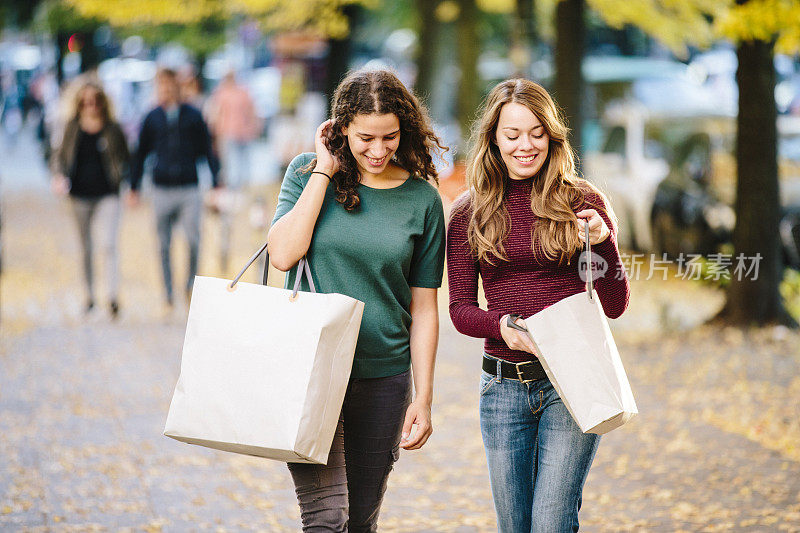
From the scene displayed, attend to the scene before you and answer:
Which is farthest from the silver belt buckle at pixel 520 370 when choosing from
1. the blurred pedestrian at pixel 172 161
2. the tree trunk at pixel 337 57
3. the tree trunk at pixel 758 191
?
the tree trunk at pixel 337 57

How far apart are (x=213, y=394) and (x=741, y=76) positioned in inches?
333

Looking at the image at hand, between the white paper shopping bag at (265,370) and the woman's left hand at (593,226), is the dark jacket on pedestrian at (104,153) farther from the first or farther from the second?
the woman's left hand at (593,226)

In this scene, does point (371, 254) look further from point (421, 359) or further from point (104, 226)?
point (104, 226)

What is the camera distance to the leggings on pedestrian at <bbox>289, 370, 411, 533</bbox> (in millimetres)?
3559

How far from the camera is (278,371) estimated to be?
329 cm

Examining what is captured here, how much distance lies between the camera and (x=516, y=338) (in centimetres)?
344

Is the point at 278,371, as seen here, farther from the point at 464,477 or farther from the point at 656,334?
the point at 656,334

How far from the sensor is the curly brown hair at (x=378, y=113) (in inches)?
139

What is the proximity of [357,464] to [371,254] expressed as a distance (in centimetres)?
76

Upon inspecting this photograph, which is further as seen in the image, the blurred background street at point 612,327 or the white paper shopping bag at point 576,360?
the blurred background street at point 612,327

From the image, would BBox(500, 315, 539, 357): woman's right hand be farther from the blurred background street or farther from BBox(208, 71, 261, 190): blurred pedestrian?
BBox(208, 71, 261, 190): blurred pedestrian

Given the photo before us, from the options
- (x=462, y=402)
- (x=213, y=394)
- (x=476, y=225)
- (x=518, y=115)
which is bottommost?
(x=462, y=402)

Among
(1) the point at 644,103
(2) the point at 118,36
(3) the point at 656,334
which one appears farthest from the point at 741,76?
(2) the point at 118,36

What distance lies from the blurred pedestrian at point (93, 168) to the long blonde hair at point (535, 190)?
311 inches
